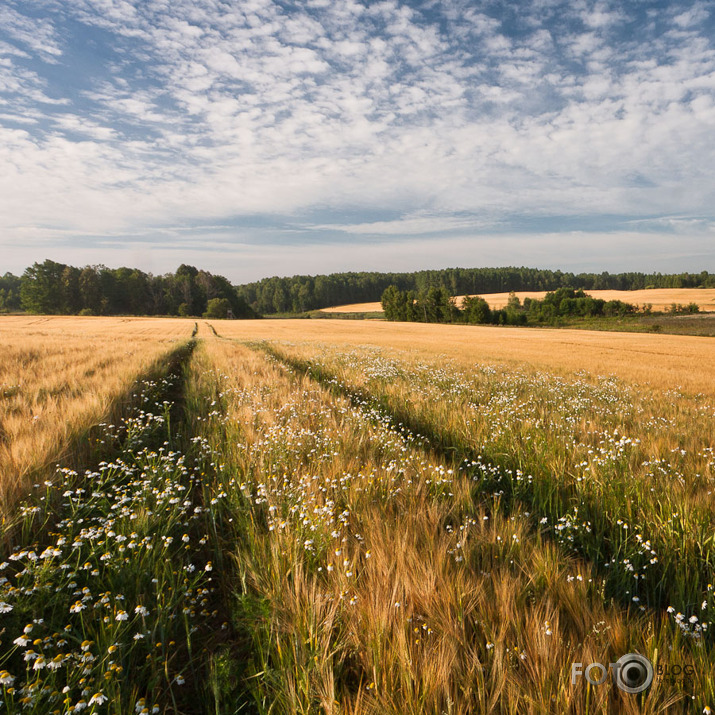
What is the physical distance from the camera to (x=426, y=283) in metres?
169

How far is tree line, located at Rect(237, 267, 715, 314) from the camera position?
152m

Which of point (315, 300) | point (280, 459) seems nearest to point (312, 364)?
point (280, 459)

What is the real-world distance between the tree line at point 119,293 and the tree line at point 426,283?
33.4 meters

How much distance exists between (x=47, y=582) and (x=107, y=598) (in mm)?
550

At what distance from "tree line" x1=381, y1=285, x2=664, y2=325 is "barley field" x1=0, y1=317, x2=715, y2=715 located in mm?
96599

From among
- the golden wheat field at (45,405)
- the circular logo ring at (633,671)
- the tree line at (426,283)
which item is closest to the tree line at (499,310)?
the tree line at (426,283)

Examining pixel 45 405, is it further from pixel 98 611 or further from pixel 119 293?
pixel 119 293

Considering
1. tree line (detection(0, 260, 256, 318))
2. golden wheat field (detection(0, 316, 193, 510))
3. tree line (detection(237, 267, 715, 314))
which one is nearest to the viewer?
golden wheat field (detection(0, 316, 193, 510))

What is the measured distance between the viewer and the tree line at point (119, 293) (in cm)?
9088

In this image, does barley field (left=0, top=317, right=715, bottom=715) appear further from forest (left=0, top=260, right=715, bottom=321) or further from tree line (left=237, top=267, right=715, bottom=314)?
tree line (left=237, top=267, right=715, bottom=314)

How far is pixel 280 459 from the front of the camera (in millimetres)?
4168

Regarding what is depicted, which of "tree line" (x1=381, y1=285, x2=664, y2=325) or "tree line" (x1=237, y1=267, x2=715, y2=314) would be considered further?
"tree line" (x1=237, y1=267, x2=715, y2=314)

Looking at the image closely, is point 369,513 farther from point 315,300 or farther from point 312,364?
point 315,300

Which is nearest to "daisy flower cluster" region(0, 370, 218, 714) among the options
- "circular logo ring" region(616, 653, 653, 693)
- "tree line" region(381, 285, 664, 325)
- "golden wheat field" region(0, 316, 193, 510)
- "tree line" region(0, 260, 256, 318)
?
"golden wheat field" region(0, 316, 193, 510)
